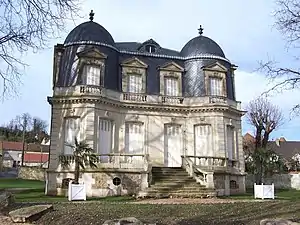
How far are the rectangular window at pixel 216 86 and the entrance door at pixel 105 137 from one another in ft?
23.5

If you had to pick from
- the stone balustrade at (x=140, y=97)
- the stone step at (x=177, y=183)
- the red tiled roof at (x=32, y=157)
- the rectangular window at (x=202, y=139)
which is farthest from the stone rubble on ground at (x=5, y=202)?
the red tiled roof at (x=32, y=157)

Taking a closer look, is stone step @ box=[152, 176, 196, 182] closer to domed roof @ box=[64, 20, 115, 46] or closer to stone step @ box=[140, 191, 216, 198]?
stone step @ box=[140, 191, 216, 198]

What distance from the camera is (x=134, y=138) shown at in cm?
2286

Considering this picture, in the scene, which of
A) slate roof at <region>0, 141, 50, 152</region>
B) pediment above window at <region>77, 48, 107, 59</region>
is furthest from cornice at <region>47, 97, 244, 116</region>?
slate roof at <region>0, 141, 50, 152</region>

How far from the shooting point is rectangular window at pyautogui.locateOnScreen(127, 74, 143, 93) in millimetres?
23438

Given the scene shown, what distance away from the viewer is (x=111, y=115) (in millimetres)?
22000

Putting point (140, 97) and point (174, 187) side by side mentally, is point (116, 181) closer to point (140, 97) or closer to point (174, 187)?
point (174, 187)

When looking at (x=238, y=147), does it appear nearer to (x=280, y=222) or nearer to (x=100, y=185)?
(x=100, y=185)

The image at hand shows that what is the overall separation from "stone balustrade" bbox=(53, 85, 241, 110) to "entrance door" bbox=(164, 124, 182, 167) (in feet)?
5.49

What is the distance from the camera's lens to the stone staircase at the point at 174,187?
1742 centimetres

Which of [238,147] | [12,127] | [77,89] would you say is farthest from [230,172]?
[12,127]

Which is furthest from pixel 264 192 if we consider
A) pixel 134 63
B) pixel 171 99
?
pixel 134 63

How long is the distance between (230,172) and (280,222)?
15558mm

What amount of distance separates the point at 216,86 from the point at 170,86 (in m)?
3.04
